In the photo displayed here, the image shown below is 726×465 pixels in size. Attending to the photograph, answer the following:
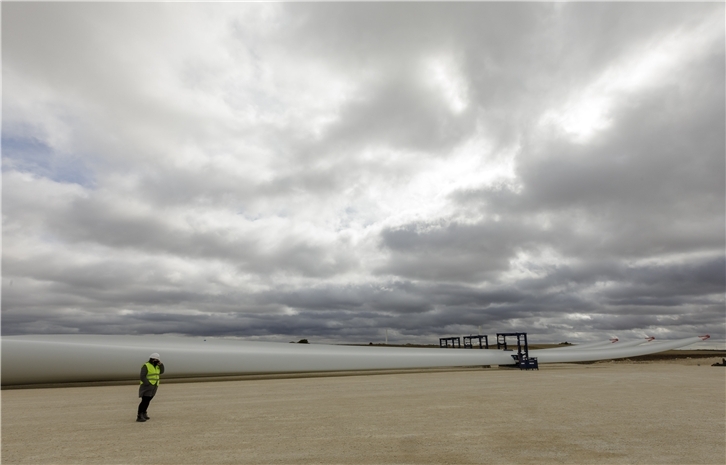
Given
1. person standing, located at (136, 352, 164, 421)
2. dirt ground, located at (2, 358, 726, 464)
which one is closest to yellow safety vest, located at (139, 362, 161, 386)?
person standing, located at (136, 352, 164, 421)

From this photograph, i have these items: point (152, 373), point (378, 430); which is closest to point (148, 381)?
point (152, 373)

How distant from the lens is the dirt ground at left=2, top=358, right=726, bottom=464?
24.2 feet

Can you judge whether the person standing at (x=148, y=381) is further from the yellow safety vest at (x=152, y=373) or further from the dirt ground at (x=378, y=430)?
the dirt ground at (x=378, y=430)

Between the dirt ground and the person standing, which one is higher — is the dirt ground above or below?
below

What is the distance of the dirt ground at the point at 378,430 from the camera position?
737 cm

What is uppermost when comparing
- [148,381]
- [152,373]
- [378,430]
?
[152,373]

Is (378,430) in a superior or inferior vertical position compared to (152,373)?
inferior

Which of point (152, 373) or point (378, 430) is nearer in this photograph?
point (378, 430)

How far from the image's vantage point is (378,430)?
364 inches

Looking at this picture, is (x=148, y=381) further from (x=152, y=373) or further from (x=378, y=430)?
(x=378, y=430)

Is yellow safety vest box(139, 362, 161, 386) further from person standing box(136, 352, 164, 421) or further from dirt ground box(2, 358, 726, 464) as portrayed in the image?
dirt ground box(2, 358, 726, 464)

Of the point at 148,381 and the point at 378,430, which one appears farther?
the point at 148,381

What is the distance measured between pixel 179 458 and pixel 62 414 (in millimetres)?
7946

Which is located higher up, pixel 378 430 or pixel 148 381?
pixel 148 381
